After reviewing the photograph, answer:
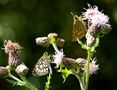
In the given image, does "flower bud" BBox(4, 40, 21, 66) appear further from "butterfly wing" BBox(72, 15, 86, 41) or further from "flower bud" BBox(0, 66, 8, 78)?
"butterfly wing" BBox(72, 15, 86, 41)

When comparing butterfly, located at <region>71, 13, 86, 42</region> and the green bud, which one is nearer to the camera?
butterfly, located at <region>71, 13, 86, 42</region>

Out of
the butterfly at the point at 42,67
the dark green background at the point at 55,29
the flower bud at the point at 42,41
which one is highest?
the dark green background at the point at 55,29

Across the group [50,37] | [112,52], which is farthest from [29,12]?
[50,37]

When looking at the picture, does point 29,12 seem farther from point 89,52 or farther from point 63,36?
point 89,52

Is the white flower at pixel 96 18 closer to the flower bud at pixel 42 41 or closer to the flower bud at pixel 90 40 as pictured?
the flower bud at pixel 90 40

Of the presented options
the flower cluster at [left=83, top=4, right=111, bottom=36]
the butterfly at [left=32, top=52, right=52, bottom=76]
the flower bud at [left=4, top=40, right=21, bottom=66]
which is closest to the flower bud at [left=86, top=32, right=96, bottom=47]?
the flower cluster at [left=83, top=4, right=111, bottom=36]

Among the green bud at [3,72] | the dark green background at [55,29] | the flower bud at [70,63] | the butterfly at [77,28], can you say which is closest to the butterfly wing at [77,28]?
the butterfly at [77,28]
